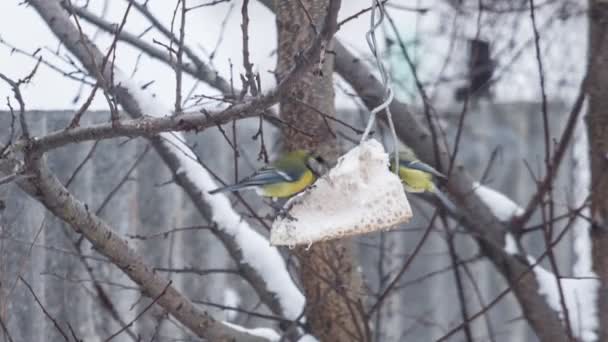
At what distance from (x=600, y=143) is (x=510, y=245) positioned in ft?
2.05

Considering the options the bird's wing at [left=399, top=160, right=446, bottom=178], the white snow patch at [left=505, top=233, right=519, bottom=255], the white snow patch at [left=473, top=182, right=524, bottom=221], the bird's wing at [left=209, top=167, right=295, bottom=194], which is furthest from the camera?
the white snow patch at [left=473, top=182, right=524, bottom=221]

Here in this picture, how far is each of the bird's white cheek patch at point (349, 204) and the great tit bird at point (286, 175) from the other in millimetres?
376

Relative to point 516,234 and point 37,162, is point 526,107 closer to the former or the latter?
point 516,234

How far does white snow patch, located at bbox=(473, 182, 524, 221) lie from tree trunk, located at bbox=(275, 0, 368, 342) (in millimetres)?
758

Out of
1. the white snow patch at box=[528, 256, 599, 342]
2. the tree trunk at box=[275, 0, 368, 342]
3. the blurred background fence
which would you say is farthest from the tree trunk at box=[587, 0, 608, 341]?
the tree trunk at box=[275, 0, 368, 342]

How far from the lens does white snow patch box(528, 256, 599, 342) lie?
3412 millimetres

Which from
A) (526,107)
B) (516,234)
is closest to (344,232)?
(516,234)

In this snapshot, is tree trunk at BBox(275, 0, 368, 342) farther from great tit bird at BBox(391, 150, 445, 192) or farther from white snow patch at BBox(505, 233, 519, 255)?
white snow patch at BBox(505, 233, 519, 255)

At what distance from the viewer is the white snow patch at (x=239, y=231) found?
341cm

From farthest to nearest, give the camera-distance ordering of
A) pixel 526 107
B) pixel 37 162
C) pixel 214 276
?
pixel 526 107 → pixel 214 276 → pixel 37 162

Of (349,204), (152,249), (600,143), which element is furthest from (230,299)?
(349,204)

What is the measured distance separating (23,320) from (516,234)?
6.51ft

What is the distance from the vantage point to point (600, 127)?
3.44m

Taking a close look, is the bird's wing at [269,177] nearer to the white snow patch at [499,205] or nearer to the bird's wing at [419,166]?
the bird's wing at [419,166]
